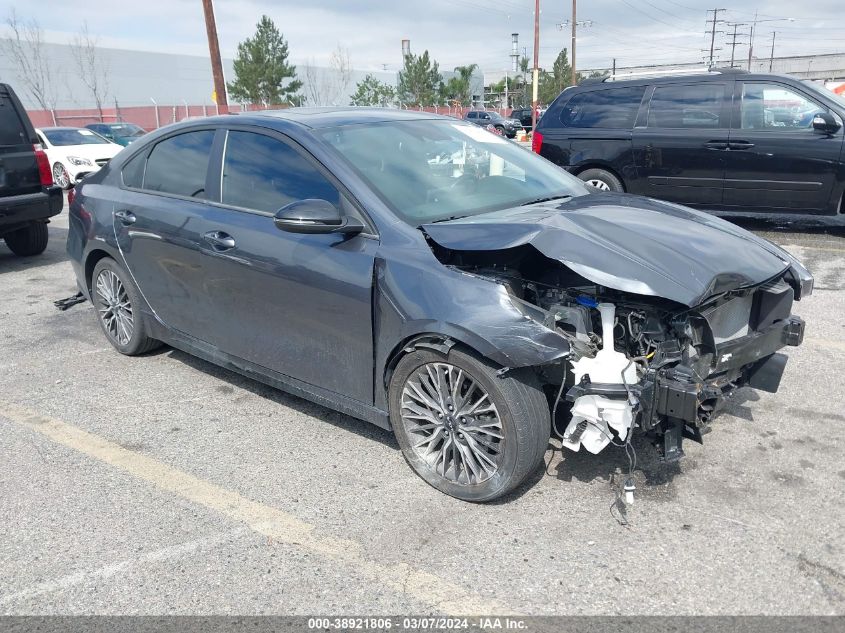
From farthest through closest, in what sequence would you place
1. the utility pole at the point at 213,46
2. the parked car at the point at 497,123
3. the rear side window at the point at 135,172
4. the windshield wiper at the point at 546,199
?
the parked car at the point at 497,123 → the utility pole at the point at 213,46 → the rear side window at the point at 135,172 → the windshield wiper at the point at 546,199

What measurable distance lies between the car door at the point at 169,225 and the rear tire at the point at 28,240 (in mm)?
4672

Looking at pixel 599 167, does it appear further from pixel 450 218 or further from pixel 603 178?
pixel 450 218

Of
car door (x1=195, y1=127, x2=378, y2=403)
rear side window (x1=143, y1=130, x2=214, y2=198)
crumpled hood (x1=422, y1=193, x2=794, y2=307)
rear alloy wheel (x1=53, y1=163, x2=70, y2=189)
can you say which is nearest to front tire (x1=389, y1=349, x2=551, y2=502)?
car door (x1=195, y1=127, x2=378, y2=403)

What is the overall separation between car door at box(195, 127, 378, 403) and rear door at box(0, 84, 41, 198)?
4.98m

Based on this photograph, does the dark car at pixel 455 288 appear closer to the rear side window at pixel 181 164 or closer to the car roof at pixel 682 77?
the rear side window at pixel 181 164

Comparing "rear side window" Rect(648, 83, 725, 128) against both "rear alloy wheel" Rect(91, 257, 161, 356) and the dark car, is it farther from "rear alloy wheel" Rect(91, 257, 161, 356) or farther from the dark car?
"rear alloy wheel" Rect(91, 257, 161, 356)

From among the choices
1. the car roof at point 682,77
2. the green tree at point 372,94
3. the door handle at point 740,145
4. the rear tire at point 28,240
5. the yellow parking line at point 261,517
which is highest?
the green tree at point 372,94

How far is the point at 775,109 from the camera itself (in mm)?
8273

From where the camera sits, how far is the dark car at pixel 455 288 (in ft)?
9.69

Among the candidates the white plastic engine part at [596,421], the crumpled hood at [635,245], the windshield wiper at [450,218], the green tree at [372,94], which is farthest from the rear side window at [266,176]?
the green tree at [372,94]

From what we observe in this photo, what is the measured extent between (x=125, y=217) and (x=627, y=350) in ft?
11.0

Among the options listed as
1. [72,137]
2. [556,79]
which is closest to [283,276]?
[72,137]

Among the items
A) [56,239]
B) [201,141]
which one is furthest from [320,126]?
[56,239]

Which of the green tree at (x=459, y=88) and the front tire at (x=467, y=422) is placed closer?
the front tire at (x=467, y=422)
